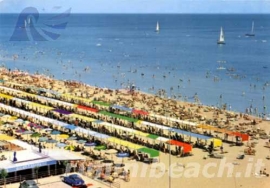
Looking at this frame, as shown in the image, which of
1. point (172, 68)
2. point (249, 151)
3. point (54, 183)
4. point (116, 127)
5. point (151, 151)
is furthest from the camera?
point (172, 68)

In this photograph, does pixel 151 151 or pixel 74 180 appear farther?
pixel 151 151

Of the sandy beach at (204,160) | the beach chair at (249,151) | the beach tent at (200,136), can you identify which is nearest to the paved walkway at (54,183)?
the sandy beach at (204,160)

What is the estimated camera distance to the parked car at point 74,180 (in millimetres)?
22969

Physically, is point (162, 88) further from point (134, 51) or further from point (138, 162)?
point (134, 51)

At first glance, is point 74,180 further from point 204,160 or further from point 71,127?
point 71,127

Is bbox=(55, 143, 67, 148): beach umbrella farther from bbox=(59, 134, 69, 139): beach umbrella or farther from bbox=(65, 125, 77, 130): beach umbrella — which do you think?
bbox=(65, 125, 77, 130): beach umbrella

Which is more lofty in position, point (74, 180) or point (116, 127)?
point (116, 127)

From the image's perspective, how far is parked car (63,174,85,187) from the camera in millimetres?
22969

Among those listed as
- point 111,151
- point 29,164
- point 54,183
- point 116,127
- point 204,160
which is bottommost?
point 204,160

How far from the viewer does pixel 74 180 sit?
23.2m

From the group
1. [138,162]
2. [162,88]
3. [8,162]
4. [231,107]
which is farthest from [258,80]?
[8,162]

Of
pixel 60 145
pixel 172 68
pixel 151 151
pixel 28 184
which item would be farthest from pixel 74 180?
pixel 172 68

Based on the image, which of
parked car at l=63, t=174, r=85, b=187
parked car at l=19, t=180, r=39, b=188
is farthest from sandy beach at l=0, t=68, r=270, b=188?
parked car at l=19, t=180, r=39, b=188

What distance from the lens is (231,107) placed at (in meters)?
51.3
